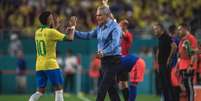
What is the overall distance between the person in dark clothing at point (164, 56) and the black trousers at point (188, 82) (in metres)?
0.39

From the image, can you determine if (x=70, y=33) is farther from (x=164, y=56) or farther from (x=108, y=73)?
(x=164, y=56)

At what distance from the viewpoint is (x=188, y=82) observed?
17969mm

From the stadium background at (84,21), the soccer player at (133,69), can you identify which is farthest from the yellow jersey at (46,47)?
the stadium background at (84,21)

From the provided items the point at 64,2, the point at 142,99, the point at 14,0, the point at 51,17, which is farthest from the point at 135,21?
the point at 51,17

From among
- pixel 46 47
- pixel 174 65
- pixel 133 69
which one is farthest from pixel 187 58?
pixel 46 47

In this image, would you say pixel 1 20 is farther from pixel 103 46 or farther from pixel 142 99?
pixel 103 46

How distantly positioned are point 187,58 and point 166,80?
2.52 feet

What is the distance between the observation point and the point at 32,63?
103ft

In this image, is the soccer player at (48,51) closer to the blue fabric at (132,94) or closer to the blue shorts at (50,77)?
the blue shorts at (50,77)

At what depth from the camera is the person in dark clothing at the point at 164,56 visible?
17812 millimetres

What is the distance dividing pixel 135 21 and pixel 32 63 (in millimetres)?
5080

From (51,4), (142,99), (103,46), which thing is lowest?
(142,99)

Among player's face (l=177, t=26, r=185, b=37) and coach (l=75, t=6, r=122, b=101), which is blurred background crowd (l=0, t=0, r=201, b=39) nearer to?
player's face (l=177, t=26, r=185, b=37)

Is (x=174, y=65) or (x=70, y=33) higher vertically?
(x=70, y=33)
